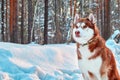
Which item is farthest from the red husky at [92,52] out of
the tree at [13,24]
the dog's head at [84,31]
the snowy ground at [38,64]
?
the tree at [13,24]

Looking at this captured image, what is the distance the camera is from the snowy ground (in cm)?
875

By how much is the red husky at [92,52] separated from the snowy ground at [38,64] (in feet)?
10.1

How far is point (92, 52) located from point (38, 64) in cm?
459

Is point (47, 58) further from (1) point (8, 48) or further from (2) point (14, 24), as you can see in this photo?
(2) point (14, 24)

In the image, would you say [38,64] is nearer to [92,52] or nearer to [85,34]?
[92,52]

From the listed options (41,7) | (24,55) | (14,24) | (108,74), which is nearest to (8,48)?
(24,55)

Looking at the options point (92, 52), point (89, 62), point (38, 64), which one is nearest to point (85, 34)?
point (92, 52)

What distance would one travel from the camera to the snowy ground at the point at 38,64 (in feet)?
28.7

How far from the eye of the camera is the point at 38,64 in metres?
9.85

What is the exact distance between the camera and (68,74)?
953 centimetres

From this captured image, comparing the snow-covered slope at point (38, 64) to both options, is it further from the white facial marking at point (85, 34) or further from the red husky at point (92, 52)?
the white facial marking at point (85, 34)

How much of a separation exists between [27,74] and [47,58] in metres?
1.87

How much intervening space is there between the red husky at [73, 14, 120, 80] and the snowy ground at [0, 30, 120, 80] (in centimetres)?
307

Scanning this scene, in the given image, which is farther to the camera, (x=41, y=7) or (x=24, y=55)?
(x=41, y=7)
